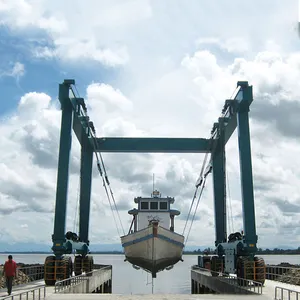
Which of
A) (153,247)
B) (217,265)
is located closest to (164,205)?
(217,265)

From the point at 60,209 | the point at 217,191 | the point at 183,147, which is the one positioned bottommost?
the point at 60,209

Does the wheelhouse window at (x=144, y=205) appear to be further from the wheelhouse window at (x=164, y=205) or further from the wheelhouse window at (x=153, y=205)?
the wheelhouse window at (x=164, y=205)

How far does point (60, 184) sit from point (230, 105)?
10.9 metres

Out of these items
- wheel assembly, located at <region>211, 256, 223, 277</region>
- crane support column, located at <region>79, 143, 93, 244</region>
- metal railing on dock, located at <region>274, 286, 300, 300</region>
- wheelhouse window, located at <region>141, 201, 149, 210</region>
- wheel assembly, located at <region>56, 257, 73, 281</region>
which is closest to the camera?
metal railing on dock, located at <region>274, 286, 300, 300</region>

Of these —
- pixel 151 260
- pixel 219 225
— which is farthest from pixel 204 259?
pixel 151 260

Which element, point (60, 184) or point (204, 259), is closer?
point (60, 184)

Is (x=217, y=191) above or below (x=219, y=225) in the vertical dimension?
above

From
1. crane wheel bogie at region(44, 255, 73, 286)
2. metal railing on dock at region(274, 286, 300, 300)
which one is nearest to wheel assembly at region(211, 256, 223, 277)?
crane wheel bogie at region(44, 255, 73, 286)

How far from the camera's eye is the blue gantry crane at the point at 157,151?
2516 cm

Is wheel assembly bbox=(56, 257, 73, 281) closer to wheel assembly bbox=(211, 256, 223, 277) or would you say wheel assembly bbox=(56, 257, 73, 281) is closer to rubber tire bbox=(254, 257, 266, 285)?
rubber tire bbox=(254, 257, 266, 285)

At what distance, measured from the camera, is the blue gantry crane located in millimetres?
25156

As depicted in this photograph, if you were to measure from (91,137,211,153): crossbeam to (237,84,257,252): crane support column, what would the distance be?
816 centimetres

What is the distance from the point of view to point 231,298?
60.1 feet

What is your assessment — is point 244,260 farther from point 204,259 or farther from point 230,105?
point 204,259
